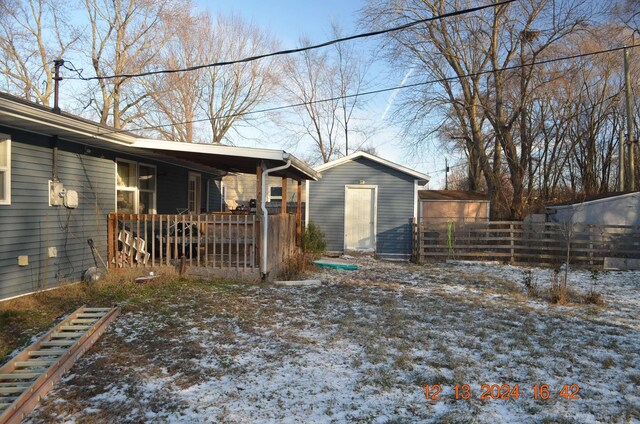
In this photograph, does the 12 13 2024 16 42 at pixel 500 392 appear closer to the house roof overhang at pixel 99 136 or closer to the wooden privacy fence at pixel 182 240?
the wooden privacy fence at pixel 182 240

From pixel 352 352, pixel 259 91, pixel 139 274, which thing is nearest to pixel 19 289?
pixel 139 274

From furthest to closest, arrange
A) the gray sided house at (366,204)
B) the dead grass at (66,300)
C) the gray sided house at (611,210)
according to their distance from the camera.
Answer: the gray sided house at (611,210)
the gray sided house at (366,204)
the dead grass at (66,300)

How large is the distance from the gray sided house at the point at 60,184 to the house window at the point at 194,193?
2.53m

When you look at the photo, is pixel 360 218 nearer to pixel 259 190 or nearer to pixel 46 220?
pixel 259 190

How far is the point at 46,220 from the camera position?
6129mm

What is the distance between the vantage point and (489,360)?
3854 mm

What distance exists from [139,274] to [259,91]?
22.8 m

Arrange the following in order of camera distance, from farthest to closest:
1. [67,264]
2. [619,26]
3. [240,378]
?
1. [619,26]
2. [67,264]
3. [240,378]

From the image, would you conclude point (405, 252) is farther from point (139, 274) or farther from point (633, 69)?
point (633, 69)

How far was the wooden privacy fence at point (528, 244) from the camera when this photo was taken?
1042 cm

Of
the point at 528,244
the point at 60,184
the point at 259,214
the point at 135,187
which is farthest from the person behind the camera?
the point at 528,244

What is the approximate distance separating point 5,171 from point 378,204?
30.5ft

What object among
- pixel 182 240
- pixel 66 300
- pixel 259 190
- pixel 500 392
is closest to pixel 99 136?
pixel 182 240

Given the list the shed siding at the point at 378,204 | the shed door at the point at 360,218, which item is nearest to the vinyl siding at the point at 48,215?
the shed siding at the point at 378,204
